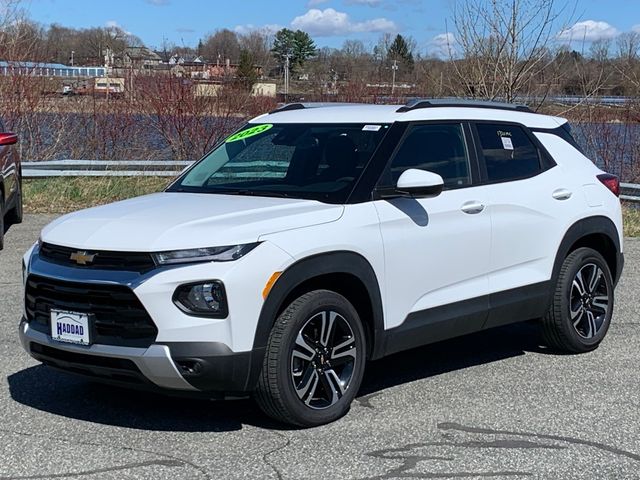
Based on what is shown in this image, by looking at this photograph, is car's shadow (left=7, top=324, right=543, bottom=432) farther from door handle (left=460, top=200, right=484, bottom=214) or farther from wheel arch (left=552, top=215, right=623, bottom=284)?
door handle (left=460, top=200, right=484, bottom=214)

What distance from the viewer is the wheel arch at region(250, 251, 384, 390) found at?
4.71m

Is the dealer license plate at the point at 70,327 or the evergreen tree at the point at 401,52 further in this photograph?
the evergreen tree at the point at 401,52

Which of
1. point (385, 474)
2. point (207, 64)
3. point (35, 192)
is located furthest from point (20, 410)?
point (207, 64)

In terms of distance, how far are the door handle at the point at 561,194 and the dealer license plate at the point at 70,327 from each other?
11.3 feet

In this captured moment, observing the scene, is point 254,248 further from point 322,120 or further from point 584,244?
point 584,244

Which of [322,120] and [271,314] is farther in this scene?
[322,120]

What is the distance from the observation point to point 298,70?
31672 millimetres

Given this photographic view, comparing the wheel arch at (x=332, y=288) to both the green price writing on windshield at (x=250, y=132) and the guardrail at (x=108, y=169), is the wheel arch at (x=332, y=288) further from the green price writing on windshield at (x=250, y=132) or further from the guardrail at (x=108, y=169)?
the guardrail at (x=108, y=169)

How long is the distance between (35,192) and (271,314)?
1112 centimetres

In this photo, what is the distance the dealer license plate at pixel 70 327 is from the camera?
4.75 metres

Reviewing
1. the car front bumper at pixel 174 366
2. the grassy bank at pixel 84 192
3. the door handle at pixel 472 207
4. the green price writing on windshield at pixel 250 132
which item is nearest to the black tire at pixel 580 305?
the door handle at pixel 472 207

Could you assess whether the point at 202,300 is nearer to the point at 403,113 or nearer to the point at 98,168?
the point at 403,113

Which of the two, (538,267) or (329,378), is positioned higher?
(538,267)

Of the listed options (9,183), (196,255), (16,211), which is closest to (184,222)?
(196,255)
